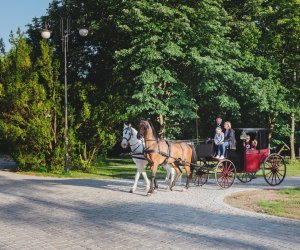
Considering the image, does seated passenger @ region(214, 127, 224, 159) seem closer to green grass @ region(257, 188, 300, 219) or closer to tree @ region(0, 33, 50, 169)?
green grass @ region(257, 188, 300, 219)

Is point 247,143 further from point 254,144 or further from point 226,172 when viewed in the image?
point 226,172

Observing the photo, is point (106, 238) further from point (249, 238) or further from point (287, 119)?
point (287, 119)

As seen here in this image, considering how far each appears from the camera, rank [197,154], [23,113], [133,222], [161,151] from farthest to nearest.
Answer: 1. [23,113]
2. [197,154]
3. [161,151]
4. [133,222]

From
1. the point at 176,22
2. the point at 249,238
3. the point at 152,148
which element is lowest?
the point at 249,238

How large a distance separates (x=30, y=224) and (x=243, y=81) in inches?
797

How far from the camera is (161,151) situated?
14.4 m

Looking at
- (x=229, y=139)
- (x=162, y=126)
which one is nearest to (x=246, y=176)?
(x=229, y=139)

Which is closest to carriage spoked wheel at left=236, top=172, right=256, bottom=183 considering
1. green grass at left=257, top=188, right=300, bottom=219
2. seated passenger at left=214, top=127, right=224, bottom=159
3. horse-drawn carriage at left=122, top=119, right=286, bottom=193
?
horse-drawn carriage at left=122, top=119, right=286, bottom=193

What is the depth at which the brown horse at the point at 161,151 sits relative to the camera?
1408 cm

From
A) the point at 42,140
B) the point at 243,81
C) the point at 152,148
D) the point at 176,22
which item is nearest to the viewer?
the point at 152,148

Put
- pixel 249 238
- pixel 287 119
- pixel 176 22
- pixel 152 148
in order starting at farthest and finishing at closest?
pixel 287 119 → pixel 176 22 → pixel 152 148 → pixel 249 238

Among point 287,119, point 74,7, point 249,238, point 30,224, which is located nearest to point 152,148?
point 30,224

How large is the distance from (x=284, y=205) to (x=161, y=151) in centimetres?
440

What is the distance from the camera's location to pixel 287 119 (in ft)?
120
